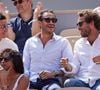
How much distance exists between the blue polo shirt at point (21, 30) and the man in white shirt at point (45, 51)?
341 mm

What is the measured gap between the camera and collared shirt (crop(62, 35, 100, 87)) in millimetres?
4344

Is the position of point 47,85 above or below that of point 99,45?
below

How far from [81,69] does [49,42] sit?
48 cm

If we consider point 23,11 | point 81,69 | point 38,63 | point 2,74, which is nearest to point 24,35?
point 23,11

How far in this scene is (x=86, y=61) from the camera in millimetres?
4438

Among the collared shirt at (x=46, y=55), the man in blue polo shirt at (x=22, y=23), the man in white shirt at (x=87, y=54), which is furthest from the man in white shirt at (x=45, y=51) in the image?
the man in blue polo shirt at (x=22, y=23)

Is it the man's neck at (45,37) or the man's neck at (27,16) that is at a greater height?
the man's neck at (27,16)

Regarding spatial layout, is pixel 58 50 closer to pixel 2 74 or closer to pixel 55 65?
pixel 55 65

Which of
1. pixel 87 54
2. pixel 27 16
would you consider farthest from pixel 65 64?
pixel 27 16

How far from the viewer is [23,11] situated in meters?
5.11

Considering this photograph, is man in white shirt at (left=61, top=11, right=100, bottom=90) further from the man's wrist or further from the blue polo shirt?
the blue polo shirt

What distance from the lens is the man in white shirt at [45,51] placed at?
451 centimetres

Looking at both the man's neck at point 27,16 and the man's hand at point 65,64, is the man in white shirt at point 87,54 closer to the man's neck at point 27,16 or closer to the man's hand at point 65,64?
the man's hand at point 65,64

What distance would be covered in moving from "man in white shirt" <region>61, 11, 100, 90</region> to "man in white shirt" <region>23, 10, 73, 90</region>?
117 millimetres
